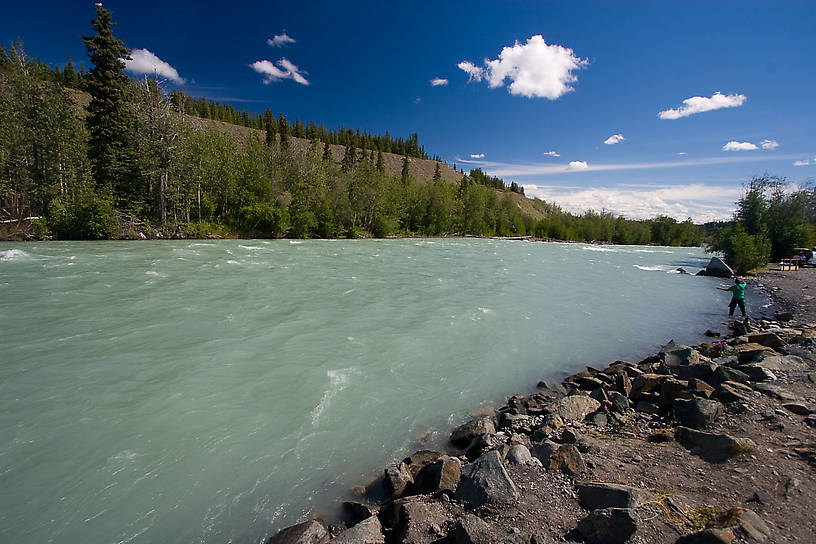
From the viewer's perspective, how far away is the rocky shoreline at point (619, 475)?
10.3 ft

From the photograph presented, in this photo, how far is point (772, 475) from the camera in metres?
3.86

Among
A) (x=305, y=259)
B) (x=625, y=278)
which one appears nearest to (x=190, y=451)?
(x=305, y=259)

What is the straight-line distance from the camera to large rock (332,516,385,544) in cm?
355

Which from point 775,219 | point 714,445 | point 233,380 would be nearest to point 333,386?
point 233,380

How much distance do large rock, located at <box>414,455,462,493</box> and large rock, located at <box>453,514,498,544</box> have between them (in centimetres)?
91

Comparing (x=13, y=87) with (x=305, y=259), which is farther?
(x=13, y=87)

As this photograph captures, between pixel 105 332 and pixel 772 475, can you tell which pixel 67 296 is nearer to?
pixel 105 332

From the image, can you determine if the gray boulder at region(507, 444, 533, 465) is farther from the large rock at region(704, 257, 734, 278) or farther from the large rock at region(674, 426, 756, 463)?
the large rock at region(704, 257, 734, 278)

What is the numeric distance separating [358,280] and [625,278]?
22.9 metres

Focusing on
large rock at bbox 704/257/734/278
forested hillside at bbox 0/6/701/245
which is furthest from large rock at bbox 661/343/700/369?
forested hillside at bbox 0/6/701/245

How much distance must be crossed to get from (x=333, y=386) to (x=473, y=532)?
16.7 ft

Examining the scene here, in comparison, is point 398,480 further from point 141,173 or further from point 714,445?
point 141,173

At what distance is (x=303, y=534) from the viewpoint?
386cm

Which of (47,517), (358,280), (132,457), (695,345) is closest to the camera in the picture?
(47,517)
